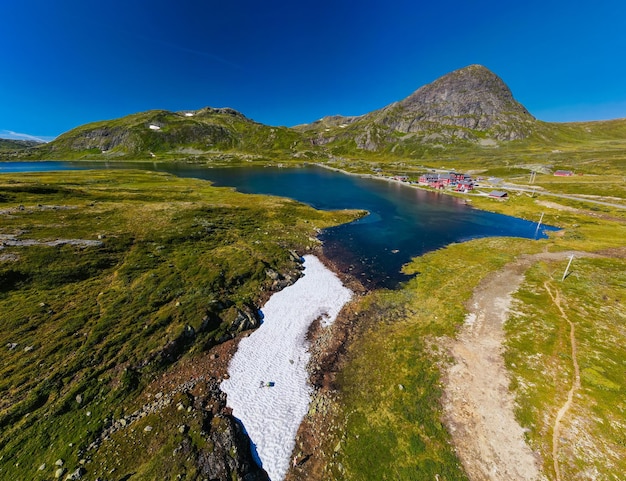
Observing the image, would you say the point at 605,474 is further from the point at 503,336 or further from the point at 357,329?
the point at 357,329

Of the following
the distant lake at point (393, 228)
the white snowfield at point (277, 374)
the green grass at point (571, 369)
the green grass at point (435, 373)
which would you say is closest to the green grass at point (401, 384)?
the green grass at point (435, 373)

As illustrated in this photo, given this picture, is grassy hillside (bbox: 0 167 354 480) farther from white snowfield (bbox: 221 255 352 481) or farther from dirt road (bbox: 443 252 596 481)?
dirt road (bbox: 443 252 596 481)

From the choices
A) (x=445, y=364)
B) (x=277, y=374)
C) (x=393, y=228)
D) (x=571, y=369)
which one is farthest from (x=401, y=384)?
(x=393, y=228)

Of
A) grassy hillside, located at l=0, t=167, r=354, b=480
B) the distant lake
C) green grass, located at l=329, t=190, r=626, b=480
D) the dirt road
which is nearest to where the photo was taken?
grassy hillside, located at l=0, t=167, r=354, b=480

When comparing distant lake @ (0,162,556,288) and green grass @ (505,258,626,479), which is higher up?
green grass @ (505,258,626,479)

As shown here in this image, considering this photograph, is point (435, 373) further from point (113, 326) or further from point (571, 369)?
Result: point (113, 326)

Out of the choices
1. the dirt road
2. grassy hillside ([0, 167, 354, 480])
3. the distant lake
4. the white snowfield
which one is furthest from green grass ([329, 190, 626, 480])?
grassy hillside ([0, 167, 354, 480])

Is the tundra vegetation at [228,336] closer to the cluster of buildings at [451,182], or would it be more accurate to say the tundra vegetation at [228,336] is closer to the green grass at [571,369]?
the green grass at [571,369]

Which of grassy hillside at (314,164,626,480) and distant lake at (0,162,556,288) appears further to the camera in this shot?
distant lake at (0,162,556,288)
